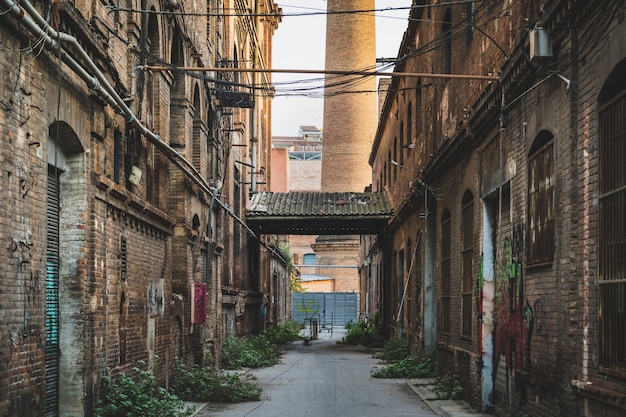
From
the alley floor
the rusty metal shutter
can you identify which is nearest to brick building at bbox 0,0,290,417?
the rusty metal shutter

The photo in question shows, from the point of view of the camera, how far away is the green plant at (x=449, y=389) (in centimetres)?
1483

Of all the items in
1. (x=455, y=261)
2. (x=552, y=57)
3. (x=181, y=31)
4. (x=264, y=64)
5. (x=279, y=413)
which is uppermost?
(x=264, y=64)

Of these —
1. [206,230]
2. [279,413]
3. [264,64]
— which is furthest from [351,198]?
[279,413]

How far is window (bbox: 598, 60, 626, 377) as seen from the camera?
730 cm

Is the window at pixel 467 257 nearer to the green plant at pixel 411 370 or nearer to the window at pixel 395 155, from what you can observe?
the green plant at pixel 411 370

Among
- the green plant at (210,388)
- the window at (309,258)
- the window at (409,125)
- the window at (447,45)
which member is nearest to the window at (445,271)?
the window at (447,45)

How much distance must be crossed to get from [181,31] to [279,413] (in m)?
7.81

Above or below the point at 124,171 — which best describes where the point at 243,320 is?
below

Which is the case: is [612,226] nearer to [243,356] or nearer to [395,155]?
[243,356]

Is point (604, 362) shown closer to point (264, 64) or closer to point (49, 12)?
point (49, 12)

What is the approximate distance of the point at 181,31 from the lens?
16531 mm

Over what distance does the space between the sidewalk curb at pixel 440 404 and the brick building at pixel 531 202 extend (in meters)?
0.32

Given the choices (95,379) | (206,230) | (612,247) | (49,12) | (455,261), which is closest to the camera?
(612,247)

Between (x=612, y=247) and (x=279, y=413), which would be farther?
(x=279, y=413)
